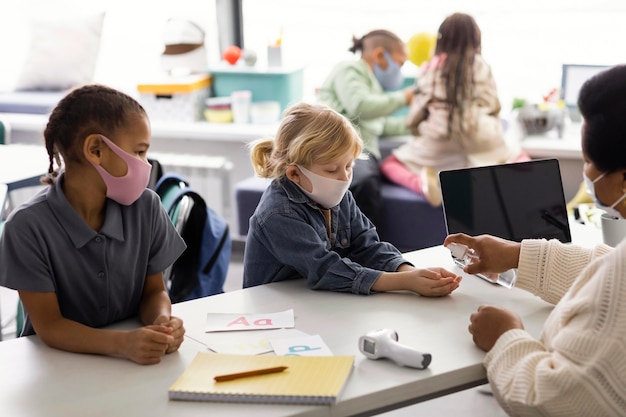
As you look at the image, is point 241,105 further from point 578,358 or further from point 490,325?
point 578,358

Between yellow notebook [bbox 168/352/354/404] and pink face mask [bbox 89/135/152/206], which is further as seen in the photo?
pink face mask [bbox 89/135/152/206]

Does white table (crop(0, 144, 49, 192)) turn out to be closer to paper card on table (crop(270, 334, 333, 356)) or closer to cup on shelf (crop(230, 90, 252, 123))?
cup on shelf (crop(230, 90, 252, 123))

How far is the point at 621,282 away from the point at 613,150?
24 cm

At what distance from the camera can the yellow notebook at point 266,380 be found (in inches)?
50.8

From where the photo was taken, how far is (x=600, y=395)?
1.23 metres

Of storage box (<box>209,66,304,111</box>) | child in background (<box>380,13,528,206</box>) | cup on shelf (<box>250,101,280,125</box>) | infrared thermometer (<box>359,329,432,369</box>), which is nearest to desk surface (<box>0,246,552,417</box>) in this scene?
infrared thermometer (<box>359,329,432,369</box>)

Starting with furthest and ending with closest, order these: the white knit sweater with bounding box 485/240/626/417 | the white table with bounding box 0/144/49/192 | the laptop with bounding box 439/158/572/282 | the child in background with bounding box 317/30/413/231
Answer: the child in background with bounding box 317/30/413/231
the white table with bounding box 0/144/49/192
the laptop with bounding box 439/158/572/282
the white knit sweater with bounding box 485/240/626/417

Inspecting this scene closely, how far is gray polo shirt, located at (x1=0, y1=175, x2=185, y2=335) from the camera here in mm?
1528

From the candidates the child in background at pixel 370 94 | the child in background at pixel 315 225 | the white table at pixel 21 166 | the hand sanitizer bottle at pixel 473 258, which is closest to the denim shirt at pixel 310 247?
the child in background at pixel 315 225

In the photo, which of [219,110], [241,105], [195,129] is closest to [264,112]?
[241,105]

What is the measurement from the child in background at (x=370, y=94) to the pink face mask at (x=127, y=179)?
201 centimetres

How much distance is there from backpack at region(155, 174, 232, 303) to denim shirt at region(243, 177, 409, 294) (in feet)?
1.49

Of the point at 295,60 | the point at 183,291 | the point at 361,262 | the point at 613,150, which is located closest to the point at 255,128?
the point at 295,60

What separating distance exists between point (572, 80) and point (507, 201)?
220 centimetres
